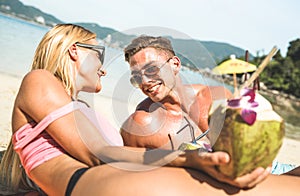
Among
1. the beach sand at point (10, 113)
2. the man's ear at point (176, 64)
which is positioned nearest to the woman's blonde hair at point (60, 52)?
the beach sand at point (10, 113)

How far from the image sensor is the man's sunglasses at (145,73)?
2.42m

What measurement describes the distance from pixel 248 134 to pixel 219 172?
189 mm

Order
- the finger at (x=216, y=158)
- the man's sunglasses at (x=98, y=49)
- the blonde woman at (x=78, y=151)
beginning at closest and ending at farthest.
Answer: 1. the finger at (x=216, y=158)
2. the blonde woman at (x=78, y=151)
3. the man's sunglasses at (x=98, y=49)

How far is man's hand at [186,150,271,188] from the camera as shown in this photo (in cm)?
152

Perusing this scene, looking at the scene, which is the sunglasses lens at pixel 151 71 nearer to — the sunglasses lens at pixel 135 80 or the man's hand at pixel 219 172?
the sunglasses lens at pixel 135 80

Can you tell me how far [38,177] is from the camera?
216 centimetres

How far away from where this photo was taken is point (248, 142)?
153cm

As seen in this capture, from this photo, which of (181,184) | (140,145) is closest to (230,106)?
(181,184)

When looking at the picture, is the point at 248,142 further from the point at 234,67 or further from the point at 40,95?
the point at 40,95

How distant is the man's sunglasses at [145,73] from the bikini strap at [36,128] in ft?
1.38

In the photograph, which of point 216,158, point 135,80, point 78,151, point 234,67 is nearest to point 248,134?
point 216,158

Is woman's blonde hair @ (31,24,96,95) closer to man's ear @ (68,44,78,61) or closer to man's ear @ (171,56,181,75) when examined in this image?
man's ear @ (68,44,78,61)

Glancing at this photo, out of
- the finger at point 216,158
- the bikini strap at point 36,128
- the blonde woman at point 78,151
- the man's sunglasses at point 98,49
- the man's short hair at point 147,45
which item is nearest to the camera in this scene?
the finger at point 216,158

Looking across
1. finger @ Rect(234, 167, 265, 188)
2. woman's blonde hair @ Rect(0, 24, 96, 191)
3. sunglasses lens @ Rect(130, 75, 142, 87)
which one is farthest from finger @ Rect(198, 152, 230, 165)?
woman's blonde hair @ Rect(0, 24, 96, 191)
